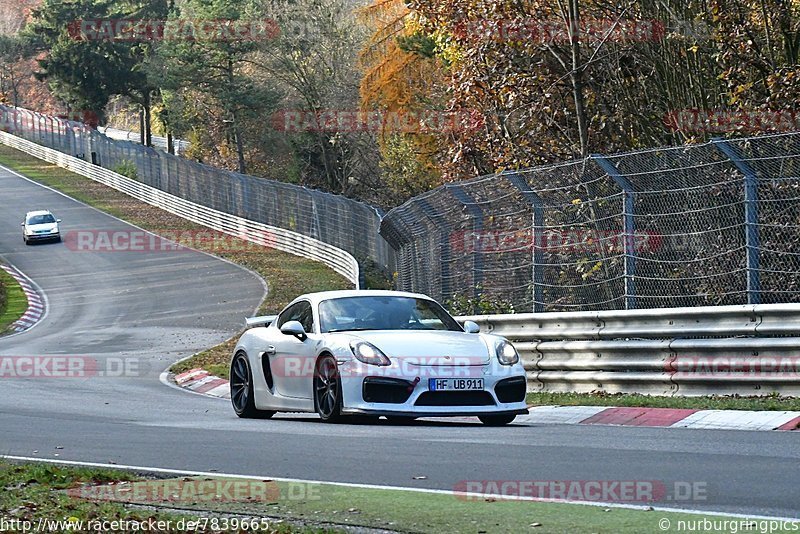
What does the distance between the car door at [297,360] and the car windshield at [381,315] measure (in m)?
0.21

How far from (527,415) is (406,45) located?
1519 inches

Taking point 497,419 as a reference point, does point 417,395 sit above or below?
above

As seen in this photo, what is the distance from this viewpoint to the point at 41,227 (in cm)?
5394

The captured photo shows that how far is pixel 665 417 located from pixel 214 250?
3904 cm

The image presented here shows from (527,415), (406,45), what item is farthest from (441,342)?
(406,45)

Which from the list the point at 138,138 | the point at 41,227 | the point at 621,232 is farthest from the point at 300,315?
the point at 138,138

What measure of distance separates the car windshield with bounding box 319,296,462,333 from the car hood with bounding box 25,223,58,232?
4373cm

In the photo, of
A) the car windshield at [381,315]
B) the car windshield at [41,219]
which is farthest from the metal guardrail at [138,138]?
the car windshield at [381,315]

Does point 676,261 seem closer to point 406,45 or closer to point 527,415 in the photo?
point 527,415

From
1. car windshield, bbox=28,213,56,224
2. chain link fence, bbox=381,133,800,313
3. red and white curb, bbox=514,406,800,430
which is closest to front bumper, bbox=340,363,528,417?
red and white curb, bbox=514,406,800,430

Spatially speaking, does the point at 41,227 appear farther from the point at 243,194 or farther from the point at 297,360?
the point at 297,360

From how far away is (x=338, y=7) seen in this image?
69.0 m

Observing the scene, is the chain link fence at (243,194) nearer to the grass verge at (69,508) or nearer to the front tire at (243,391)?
the front tire at (243,391)

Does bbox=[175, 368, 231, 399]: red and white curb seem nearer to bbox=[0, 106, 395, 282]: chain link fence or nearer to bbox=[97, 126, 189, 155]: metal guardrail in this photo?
bbox=[0, 106, 395, 282]: chain link fence
